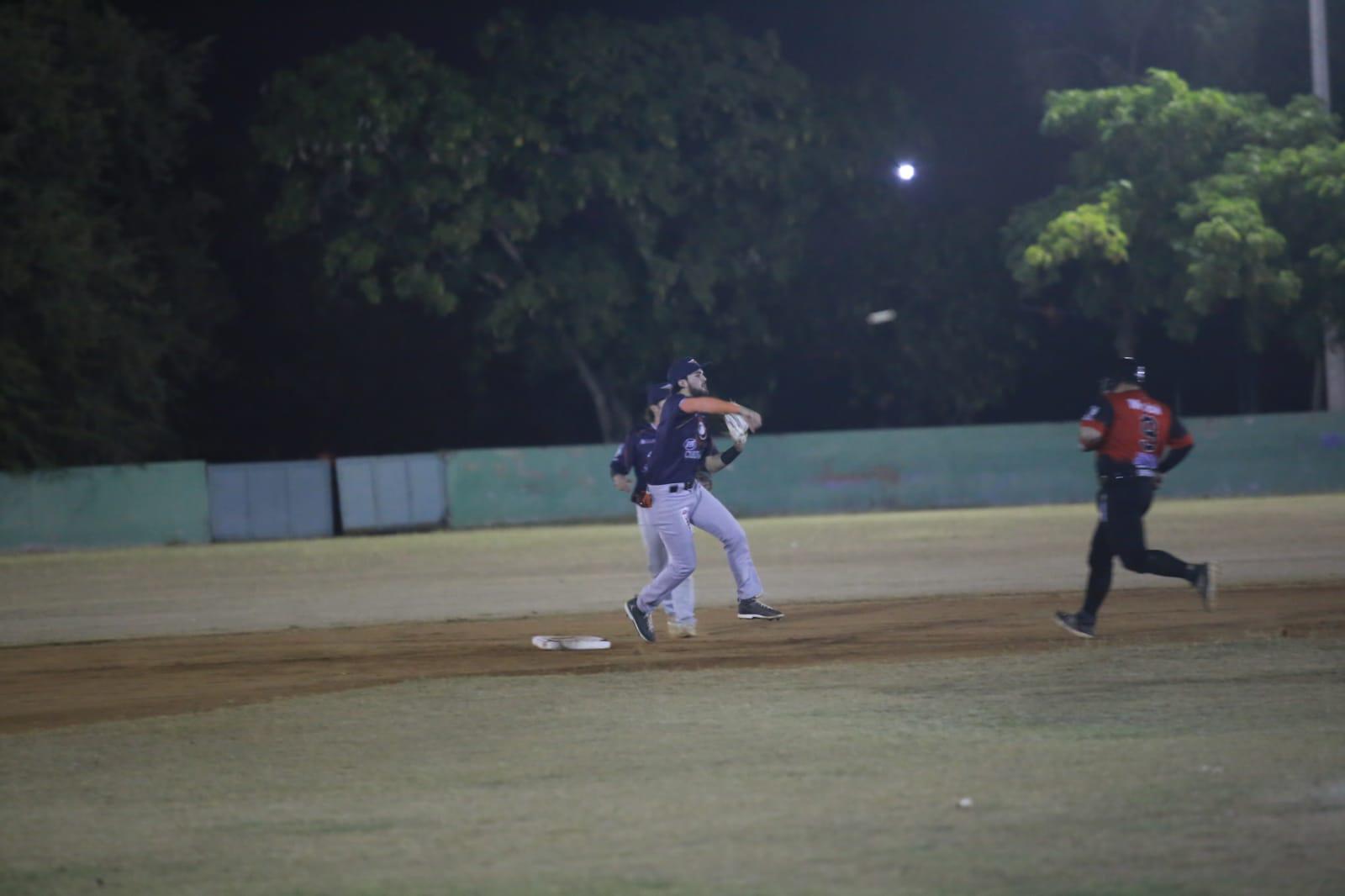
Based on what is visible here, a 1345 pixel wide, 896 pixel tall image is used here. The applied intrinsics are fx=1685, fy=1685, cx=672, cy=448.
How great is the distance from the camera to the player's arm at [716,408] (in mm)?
12250

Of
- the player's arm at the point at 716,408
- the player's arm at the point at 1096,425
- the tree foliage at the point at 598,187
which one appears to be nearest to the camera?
the player's arm at the point at 716,408

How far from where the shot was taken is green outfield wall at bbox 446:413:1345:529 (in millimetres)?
38094

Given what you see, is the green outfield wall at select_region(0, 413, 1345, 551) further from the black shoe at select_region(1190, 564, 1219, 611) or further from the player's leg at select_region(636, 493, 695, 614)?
the black shoe at select_region(1190, 564, 1219, 611)

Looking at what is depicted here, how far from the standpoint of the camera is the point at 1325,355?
39.9 meters

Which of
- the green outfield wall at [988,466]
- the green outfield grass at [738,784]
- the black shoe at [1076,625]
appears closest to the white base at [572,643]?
the green outfield grass at [738,784]

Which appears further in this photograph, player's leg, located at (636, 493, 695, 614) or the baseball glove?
the baseball glove

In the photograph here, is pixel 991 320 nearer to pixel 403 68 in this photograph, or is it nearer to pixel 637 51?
pixel 637 51

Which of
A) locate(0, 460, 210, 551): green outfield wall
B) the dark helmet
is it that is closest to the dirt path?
the dark helmet

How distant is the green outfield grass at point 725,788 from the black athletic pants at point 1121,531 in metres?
1.40

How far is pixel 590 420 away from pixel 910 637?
34.9m

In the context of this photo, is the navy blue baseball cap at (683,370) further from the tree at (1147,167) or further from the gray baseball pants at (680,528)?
the tree at (1147,167)

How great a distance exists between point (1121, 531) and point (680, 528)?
3.30 m

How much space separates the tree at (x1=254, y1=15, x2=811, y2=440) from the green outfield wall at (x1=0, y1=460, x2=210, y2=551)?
6868 millimetres

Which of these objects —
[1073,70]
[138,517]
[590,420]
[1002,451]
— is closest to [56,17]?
[138,517]
